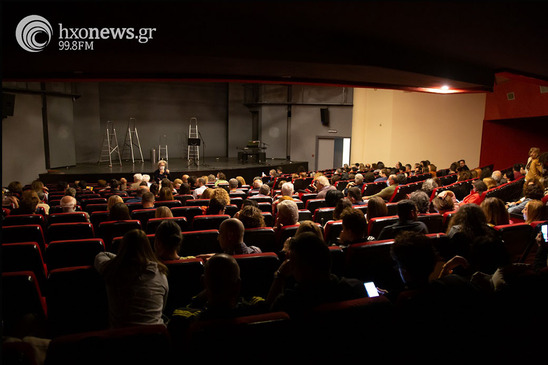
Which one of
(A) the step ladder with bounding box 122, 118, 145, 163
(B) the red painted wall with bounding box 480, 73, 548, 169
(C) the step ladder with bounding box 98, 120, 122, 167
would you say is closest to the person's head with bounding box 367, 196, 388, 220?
(B) the red painted wall with bounding box 480, 73, 548, 169

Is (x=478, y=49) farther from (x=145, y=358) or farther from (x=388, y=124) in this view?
(x=388, y=124)

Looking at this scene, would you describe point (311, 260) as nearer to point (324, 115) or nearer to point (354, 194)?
point (354, 194)

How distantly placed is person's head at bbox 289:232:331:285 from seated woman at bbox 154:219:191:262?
3.55ft

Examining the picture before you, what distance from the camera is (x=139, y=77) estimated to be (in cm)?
647

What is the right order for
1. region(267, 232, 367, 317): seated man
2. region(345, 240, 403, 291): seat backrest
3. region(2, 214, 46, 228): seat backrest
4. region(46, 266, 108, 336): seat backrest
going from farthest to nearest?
region(2, 214, 46, 228): seat backrest < region(345, 240, 403, 291): seat backrest < region(46, 266, 108, 336): seat backrest < region(267, 232, 367, 317): seated man

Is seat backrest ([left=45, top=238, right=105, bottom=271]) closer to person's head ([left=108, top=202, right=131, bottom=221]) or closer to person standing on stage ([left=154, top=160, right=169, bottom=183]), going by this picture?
person's head ([left=108, top=202, right=131, bottom=221])

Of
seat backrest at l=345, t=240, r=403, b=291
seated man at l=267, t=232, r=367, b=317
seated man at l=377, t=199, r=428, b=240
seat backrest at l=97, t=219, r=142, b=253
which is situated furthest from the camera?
seat backrest at l=97, t=219, r=142, b=253

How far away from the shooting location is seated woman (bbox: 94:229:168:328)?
81.1 inches

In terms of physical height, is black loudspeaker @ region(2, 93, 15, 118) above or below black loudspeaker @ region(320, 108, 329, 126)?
below

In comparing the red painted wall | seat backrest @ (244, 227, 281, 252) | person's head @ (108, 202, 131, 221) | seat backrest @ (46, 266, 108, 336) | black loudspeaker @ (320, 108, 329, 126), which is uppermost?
black loudspeaker @ (320, 108, 329, 126)

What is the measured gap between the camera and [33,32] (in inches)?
187

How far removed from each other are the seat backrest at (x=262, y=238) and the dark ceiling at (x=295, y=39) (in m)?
2.43

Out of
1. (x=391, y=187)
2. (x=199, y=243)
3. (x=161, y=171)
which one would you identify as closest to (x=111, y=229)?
(x=199, y=243)

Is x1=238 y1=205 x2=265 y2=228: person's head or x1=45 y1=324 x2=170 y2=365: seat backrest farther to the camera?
x1=238 y1=205 x2=265 y2=228: person's head
